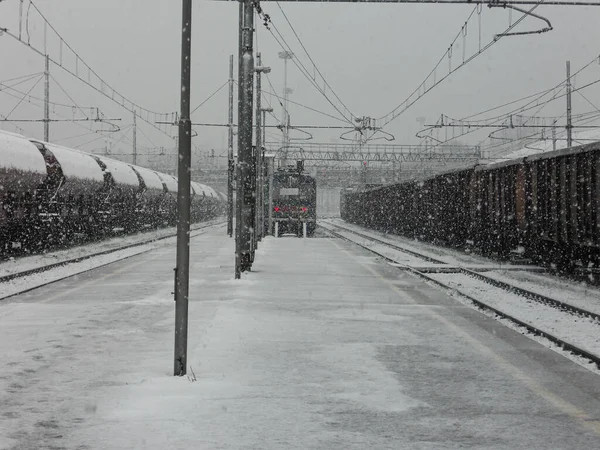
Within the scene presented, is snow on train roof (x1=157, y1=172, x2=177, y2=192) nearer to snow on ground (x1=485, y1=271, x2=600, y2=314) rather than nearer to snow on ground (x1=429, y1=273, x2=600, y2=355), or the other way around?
snow on ground (x1=485, y1=271, x2=600, y2=314)

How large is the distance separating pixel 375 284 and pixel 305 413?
1017cm

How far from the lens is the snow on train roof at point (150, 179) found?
42938 millimetres

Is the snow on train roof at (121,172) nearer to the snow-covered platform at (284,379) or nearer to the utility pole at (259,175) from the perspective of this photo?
the utility pole at (259,175)

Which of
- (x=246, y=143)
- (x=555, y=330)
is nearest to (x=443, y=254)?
(x=246, y=143)

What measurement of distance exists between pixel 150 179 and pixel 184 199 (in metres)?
38.2

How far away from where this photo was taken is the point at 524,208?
68.9 feet

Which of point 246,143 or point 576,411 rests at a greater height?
point 246,143

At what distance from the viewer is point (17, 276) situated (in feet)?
56.0

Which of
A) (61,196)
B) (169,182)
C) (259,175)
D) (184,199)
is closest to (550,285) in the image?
(184,199)

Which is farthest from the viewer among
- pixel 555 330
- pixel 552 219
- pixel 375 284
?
pixel 552 219

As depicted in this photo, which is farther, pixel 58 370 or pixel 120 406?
pixel 58 370

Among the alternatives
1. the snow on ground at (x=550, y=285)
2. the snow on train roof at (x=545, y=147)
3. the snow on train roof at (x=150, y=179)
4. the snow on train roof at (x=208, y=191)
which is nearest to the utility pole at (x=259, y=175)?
the snow on train roof at (x=150, y=179)

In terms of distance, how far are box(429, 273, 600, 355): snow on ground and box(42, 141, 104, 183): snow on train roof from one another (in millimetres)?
15464

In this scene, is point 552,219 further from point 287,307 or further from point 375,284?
point 287,307
